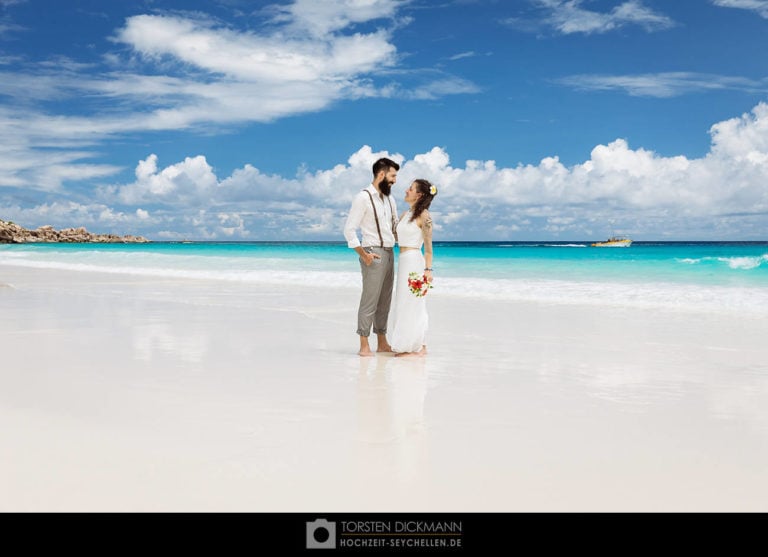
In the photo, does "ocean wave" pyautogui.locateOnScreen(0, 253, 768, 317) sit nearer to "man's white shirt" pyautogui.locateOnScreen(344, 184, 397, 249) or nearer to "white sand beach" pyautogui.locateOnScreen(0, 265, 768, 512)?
"white sand beach" pyautogui.locateOnScreen(0, 265, 768, 512)

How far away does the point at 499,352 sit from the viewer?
7.93 m

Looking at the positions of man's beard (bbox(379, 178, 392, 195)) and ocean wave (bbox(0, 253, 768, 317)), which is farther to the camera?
ocean wave (bbox(0, 253, 768, 317))

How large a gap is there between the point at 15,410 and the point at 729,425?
4.76 metres

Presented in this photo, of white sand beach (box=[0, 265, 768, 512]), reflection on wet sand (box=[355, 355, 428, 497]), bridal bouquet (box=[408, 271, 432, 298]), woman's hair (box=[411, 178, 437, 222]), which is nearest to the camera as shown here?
white sand beach (box=[0, 265, 768, 512])

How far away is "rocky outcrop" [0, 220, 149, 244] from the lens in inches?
3863

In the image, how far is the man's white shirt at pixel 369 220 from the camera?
7629 millimetres

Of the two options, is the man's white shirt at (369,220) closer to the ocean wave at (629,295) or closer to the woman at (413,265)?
the woman at (413,265)

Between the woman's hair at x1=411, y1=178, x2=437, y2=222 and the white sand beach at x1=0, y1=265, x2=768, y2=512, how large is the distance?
1525 millimetres
